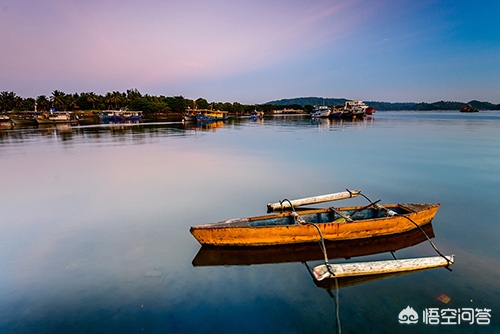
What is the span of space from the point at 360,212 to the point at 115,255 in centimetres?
869

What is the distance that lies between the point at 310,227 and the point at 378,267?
6.99ft

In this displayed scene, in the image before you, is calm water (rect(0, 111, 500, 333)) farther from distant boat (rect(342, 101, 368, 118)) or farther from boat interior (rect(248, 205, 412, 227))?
distant boat (rect(342, 101, 368, 118))

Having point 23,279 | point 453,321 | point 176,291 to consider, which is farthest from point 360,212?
point 23,279

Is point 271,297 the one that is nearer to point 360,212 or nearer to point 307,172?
point 360,212

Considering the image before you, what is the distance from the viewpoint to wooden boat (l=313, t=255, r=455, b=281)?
23.0ft

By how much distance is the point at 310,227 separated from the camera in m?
8.36

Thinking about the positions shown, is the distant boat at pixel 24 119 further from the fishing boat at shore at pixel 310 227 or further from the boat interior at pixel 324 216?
the boat interior at pixel 324 216

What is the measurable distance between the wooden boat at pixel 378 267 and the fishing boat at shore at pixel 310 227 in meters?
1.06

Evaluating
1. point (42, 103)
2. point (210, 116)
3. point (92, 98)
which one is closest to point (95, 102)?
point (92, 98)

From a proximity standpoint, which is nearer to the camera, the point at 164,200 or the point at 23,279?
the point at 23,279

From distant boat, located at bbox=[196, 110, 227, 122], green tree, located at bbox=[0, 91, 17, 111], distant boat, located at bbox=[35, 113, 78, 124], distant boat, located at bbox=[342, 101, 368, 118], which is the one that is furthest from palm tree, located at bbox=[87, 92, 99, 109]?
distant boat, located at bbox=[342, 101, 368, 118]

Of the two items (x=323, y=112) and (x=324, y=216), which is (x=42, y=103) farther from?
(x=324, y=216)

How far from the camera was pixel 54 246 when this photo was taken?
30.1 ft

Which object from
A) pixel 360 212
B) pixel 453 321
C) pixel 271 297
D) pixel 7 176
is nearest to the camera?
pixel 453 321
